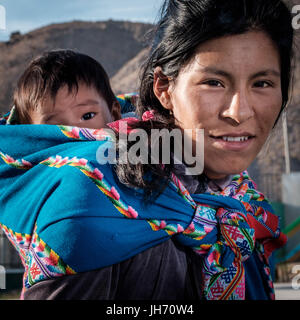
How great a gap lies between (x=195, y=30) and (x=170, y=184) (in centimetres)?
48

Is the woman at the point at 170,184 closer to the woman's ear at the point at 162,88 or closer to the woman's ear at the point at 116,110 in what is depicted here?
the woman's ear at the point at 162,88

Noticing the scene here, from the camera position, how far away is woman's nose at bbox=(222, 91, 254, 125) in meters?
1.36

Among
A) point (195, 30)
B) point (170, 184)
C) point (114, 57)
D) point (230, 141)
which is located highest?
point (114, 57)

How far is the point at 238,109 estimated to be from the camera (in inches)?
53.4

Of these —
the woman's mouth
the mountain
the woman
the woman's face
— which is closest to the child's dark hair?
the woman

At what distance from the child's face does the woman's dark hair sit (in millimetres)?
586

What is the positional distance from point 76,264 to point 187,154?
0.50 m

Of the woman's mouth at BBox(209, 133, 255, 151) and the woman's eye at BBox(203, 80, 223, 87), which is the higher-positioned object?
the woman's eye at BBox(203, 80, 223, 87)

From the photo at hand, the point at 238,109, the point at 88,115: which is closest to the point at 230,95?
the point at 238,109

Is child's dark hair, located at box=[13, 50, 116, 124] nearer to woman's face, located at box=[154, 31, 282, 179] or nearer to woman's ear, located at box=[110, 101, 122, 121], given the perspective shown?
woman's ear, located at box=[110, 101, 122, 121]

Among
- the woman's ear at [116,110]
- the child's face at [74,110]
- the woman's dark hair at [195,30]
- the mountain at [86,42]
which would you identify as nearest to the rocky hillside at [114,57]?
the mountain at [86,42]

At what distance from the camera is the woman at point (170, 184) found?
1.27 m

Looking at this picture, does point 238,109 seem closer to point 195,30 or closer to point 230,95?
point 230,95
